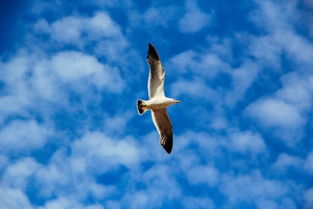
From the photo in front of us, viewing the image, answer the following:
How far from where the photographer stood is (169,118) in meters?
19.0

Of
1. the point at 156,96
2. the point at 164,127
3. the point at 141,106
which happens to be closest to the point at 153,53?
the point at 156,96

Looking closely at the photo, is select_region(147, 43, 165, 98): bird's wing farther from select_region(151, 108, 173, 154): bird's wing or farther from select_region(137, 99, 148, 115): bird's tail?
select_region(151, 108, 173, 154): bird's wing

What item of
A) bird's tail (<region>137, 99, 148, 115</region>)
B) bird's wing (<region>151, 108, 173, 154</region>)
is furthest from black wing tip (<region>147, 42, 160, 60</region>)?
bird's wing (<region>151, 108, 173, 154</region>)

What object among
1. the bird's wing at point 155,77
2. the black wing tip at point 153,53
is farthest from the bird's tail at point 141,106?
the black wing tip at point 153,53

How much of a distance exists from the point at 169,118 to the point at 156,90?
1.31 meters

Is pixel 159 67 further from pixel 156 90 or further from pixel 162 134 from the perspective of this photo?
pixel 162 134

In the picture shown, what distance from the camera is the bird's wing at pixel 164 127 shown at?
61.9 feet

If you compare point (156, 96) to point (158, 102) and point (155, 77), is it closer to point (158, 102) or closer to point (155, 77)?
point (158, 102)

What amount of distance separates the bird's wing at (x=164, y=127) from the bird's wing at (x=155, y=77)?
2.48 feet

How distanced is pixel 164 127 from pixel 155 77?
2099 mm

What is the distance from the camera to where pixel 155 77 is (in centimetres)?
1834

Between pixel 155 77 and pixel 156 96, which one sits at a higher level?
pixel 155 77

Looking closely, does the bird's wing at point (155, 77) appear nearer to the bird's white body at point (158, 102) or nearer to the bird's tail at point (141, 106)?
the bird's white body at point (158, 102)

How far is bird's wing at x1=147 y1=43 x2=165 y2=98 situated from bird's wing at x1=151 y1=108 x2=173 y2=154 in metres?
0.76
